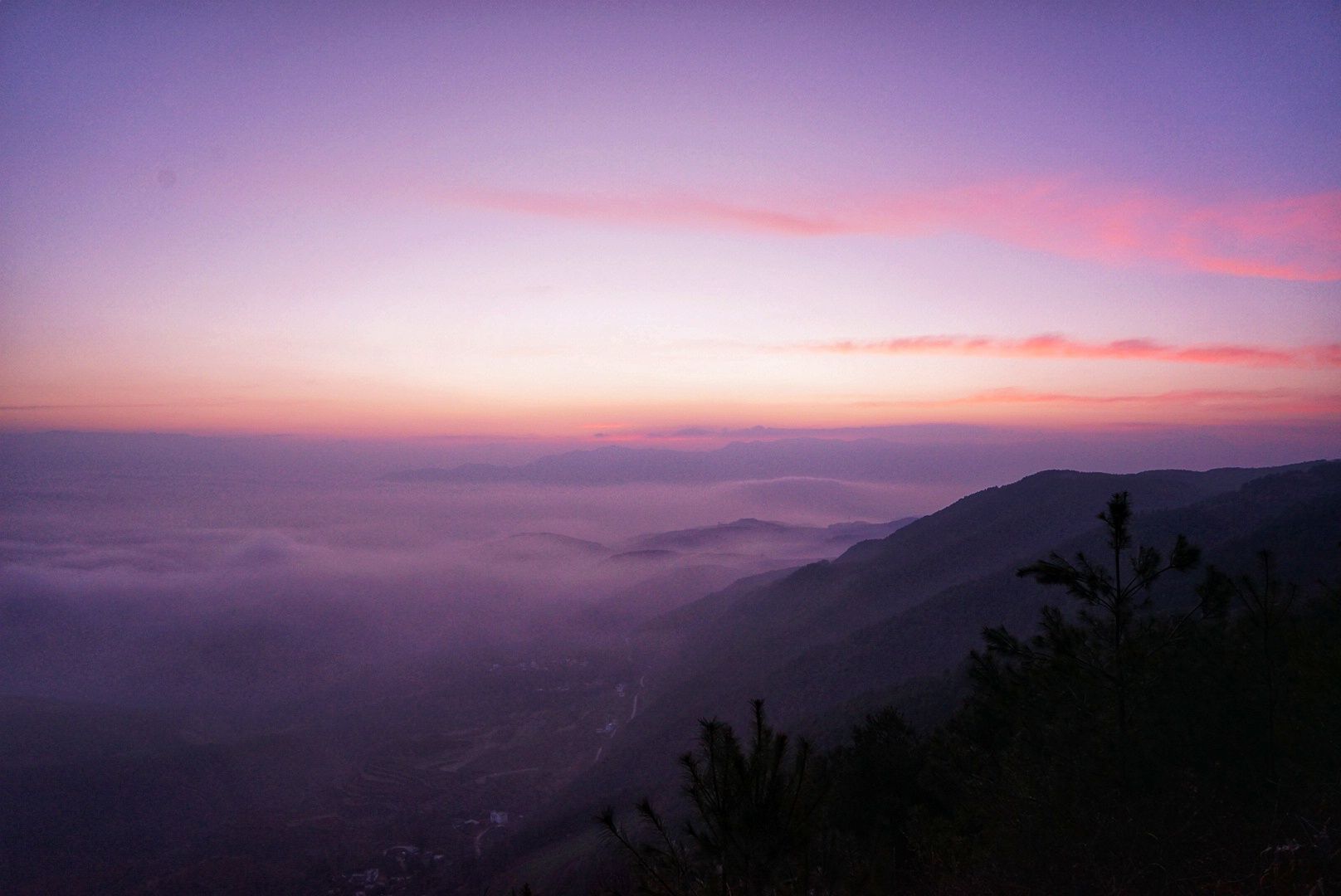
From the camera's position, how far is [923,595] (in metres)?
81.7

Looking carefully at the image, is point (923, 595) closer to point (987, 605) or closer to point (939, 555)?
point (939, 555)

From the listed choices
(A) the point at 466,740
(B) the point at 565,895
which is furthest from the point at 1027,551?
(A) the point at 466,740

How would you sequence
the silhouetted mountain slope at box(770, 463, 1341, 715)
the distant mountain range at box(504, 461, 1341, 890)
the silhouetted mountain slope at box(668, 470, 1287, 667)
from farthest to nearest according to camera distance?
1. the silhouetted mountain slope at box(668, 470, 1287, 667)
2. the silhouetted mountain slope at box(770, 463, 1341, 715)
3. the distant mountain range at box(504, 461, 1341, 890)

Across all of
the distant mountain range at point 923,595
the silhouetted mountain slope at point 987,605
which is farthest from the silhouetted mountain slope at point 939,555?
the silhouetted mountain slope at point 987,605

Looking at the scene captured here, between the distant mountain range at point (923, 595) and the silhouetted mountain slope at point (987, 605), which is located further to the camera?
the silhouetted mountain slope at point (987, 605)

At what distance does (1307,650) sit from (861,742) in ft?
29.1

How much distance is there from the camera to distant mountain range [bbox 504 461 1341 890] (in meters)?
49.4

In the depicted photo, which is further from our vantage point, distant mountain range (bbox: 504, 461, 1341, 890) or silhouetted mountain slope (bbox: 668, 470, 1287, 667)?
silhouetted mountain slope (bbox: 668, 470, 1287, 667)

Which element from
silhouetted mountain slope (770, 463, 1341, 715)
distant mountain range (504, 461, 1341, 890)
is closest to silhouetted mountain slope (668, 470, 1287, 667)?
distant mountain range (504, 461, 1341, 890)

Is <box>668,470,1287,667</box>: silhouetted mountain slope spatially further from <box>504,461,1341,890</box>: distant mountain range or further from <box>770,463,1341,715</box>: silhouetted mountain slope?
<box>770,463,1341,715</box>: silhouetted mountain slope

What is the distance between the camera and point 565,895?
133ft

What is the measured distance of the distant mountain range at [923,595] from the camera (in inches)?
1945

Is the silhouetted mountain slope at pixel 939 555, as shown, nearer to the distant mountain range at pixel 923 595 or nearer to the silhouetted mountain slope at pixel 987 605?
the distant mountain range at pixel 923 595

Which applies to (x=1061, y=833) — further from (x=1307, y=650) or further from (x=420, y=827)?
(x=420, y=827)
